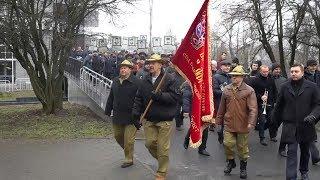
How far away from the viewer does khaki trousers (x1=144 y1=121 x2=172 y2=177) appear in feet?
25.3

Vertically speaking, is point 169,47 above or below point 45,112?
above

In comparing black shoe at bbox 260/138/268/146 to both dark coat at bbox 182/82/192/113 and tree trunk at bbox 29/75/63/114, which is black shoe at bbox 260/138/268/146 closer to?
dark coat at bbox 182/82/192/113

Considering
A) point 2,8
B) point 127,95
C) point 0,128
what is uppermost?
point 2,8

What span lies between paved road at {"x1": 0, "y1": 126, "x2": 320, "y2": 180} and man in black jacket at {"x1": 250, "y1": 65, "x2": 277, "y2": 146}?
1.63 ft

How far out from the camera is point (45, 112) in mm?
15820

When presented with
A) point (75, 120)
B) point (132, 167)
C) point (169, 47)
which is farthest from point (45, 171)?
point (169, 47)

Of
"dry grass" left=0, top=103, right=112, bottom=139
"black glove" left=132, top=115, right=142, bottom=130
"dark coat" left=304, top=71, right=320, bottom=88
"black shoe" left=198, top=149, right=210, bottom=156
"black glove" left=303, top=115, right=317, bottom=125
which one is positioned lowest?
"dry grass" left=0, top=103, right=112, bottom=139

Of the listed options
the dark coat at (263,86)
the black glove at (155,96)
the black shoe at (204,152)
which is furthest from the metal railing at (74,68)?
the black glove at (155,96)

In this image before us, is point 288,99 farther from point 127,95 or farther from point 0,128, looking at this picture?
point 0,128

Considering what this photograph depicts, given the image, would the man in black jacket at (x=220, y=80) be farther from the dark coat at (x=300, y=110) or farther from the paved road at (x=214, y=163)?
the dark coat at (x=300, y=110)

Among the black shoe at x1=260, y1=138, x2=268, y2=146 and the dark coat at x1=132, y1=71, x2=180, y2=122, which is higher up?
the dark coat at x1=132, y1=71, x2=180, y2=122

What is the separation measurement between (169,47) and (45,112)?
20474 mm

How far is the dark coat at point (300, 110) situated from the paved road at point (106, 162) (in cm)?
96

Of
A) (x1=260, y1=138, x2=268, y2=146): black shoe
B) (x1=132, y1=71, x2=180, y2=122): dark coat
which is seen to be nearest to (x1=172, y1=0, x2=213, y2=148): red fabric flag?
(x1=132, y1=71, x2=180, y2=122): dark coat
